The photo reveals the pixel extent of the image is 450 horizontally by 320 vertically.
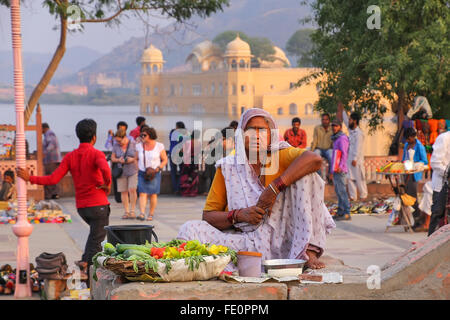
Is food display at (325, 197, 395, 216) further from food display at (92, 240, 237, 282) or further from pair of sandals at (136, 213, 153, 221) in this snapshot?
food display at (92, 240, 237, 282)

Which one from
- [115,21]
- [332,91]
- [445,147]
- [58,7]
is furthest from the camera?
[332,91]

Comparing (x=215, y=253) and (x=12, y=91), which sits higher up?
(x=12, y=91)

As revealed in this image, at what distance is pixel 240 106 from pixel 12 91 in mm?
107041

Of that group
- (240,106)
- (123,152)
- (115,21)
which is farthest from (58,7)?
(240,106)

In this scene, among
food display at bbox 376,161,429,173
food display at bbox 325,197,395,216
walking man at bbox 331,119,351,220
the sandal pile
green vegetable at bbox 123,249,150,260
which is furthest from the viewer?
food display at bbox 325,197,395,216

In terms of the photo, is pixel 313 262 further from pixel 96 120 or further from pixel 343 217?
pixel 96 120

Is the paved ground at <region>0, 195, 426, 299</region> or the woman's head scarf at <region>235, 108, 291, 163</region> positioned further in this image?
the paved ground at <region>0, 195, 426, 299</region>

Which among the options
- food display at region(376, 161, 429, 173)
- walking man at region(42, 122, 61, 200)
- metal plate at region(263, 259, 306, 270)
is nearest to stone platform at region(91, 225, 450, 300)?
metal plate at region(263, 259, 306, 270)

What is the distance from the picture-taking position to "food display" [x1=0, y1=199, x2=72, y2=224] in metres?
11.6

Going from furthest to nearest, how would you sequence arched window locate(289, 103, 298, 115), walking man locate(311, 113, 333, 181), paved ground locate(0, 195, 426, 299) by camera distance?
arched window locate(289, 103, 298, 115)
walking man locate(311, 113, 333, 181)
paved ground locate(0, 195, 426, 299)

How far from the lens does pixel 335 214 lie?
11.8 meters

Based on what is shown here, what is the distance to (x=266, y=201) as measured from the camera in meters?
4.74
